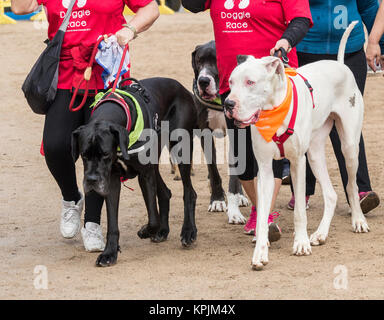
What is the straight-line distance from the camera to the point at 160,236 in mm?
6223

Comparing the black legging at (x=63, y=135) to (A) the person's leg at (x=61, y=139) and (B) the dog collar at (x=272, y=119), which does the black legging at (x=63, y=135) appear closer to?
(A) the person's leg at (x=61, y=139)

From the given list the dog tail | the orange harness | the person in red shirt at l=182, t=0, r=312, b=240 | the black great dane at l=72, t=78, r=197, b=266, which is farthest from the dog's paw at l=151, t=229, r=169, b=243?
the dog tail

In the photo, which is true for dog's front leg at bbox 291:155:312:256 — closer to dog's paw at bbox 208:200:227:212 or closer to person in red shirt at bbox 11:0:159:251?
person in red shirt at bbox 11:0:159:251

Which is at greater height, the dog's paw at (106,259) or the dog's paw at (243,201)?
the dog's paw at (106,259)

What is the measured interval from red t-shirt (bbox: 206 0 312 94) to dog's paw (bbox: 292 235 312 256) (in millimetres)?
1277

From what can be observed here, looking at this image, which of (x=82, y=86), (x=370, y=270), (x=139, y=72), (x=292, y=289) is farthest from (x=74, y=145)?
(x=139, y=72)

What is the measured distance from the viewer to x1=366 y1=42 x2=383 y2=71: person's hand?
6.48 metres

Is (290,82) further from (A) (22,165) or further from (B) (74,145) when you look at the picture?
(A) (22,165)

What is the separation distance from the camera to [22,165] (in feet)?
29.2

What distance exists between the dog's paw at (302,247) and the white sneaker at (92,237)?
1383 mm

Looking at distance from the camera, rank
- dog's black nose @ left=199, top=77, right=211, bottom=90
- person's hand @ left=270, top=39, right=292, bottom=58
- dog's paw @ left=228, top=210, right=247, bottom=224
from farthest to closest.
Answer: dog's black nose @ left=199, top=77, right=211, bottom=90 < dog's paw @ left=228, top=210, right=247, bottom=224 < person's hand @ left=270, top=39, right=292, bottom=58

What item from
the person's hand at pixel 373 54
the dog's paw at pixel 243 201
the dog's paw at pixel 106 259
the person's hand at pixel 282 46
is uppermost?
the person's hand at pixel 282 46

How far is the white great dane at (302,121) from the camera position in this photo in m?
5.14

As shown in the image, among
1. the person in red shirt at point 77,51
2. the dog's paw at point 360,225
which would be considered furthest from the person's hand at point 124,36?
the dog's paw at point 360,225
